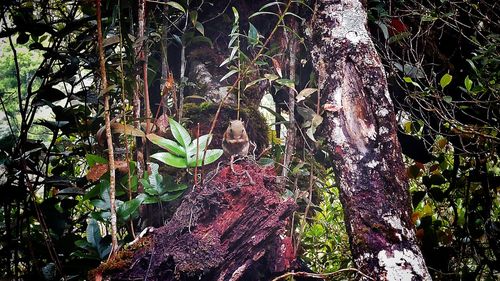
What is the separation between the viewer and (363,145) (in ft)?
3.53

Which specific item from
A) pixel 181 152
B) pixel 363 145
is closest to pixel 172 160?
pixel 181 152

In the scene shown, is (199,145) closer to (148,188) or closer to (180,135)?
(180,135)

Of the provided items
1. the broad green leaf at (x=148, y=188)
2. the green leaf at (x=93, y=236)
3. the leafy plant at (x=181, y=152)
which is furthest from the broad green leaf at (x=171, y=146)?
the green leaf at (x=93, y=236)

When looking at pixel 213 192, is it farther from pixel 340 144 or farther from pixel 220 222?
pixel 340 144

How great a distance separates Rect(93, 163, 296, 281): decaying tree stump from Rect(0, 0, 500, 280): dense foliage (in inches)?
4.8

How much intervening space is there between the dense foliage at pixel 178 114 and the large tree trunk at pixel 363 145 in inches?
5.0

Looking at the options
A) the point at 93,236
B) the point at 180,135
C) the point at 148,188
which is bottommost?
the point at 93,236

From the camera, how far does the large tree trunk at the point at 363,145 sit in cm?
97

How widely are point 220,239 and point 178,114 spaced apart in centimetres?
61

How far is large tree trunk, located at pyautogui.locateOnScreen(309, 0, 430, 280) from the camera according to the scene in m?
0.97

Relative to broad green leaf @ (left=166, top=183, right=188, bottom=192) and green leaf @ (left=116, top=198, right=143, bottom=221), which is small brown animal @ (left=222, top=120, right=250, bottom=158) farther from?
green leaf @ (left=116, top=198, right=143, bottom=221)

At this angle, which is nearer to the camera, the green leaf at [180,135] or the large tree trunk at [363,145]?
the large tree trunk at [363,145]

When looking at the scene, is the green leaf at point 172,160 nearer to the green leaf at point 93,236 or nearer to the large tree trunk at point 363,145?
the green leaf at point 93,236

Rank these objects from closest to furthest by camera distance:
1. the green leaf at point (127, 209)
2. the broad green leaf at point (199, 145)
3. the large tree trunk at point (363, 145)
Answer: the large tree trunk at point (363, 145) < the green leaf at point (127, 209) < the broad green leaf at point (199, 145)
